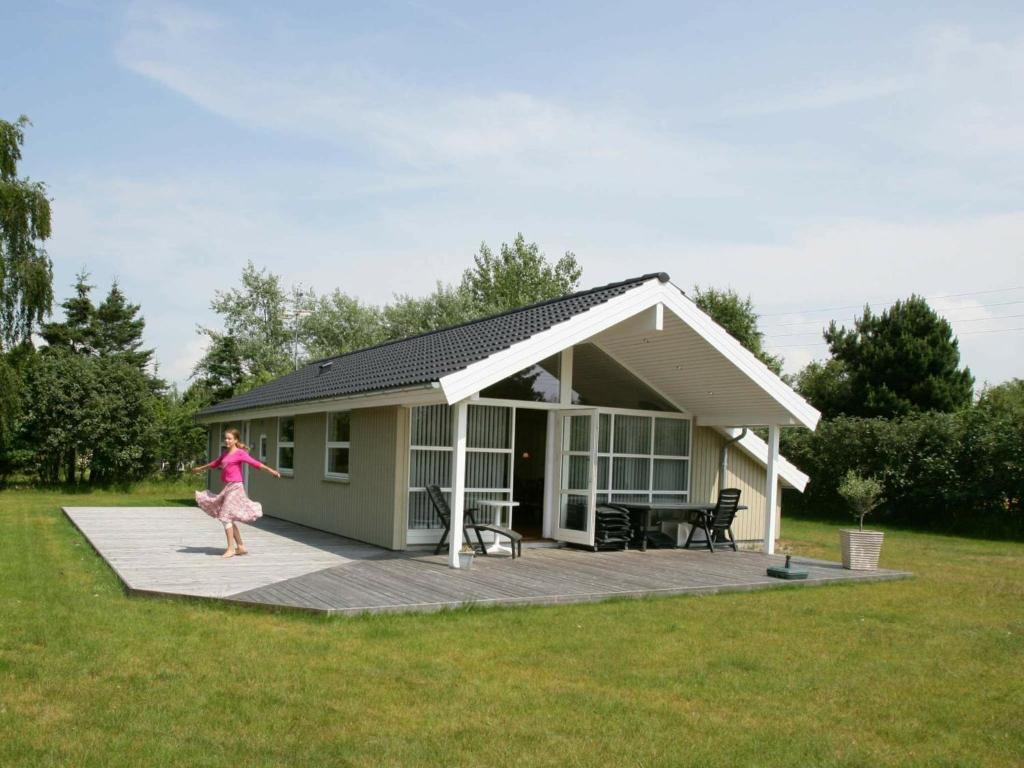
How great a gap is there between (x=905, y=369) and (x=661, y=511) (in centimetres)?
2122

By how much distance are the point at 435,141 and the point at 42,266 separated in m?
12.4

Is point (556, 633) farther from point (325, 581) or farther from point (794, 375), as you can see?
point (794, 375)

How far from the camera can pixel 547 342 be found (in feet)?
37.8

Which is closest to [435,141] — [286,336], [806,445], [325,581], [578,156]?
[578,156]

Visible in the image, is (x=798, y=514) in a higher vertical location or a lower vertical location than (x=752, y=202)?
lower

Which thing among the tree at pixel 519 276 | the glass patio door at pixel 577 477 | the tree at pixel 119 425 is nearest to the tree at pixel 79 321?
the tree at pixel 519 276

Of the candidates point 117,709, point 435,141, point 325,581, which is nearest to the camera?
point 117,709

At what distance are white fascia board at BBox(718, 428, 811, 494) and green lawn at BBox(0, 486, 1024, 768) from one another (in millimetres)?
6150

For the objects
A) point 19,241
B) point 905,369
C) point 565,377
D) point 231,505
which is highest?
point 19,241

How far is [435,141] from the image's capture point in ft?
46.0

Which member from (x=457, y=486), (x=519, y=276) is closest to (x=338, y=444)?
(x=457, y=486)

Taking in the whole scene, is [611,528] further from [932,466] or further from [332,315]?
[332,315]

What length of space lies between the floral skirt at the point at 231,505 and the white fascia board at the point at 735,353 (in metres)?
5.92

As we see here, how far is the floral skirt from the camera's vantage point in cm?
1090
